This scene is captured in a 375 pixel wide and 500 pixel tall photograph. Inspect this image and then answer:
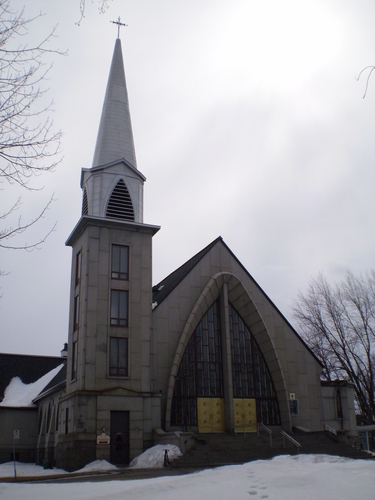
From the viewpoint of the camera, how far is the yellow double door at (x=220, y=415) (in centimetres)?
3112

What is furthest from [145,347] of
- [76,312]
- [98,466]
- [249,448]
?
[249,448]

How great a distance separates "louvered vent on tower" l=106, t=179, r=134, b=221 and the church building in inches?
2.6

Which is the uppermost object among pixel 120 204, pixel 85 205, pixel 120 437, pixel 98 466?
pixel 85 205

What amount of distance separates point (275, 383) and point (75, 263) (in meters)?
14.9

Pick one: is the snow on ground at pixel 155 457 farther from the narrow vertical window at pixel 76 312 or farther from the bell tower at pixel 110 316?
the narrow vertical window at pixel 76 312

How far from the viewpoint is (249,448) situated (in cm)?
2672

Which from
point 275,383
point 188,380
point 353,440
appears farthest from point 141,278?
point 353,440

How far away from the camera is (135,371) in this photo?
2906 cm

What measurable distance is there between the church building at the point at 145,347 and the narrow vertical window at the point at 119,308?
59 mm

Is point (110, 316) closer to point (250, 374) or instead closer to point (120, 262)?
point (120, 262)

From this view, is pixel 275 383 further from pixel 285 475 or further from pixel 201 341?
pixel 285 475

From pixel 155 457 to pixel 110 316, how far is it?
817 centimetres

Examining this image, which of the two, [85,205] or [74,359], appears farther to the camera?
[85,205]

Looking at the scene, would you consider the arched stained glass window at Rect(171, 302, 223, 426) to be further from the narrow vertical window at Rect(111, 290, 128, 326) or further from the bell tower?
the narrow vertical window at Rect(111, 290, 128, 326)
